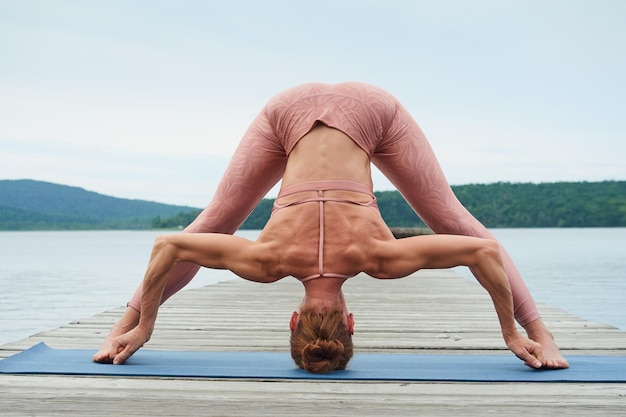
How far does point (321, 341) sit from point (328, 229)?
43 cm

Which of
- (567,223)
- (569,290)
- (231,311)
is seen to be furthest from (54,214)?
(231,311)

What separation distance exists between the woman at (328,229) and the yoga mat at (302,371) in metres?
0.10

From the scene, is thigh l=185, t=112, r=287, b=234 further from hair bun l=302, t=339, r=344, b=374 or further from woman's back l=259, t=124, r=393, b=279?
hair bun l=302, t=339, r=344, b=374

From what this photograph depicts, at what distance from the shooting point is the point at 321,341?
9.68 feet

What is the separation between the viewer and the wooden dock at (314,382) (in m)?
2.49

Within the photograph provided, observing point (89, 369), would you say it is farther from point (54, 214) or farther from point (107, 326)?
point (54, 214)

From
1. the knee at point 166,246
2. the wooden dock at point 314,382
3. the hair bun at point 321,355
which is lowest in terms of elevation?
the wooden dock at point 314,382

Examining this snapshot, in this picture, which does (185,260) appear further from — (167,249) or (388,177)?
(388,177)

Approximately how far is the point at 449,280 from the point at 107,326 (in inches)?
238

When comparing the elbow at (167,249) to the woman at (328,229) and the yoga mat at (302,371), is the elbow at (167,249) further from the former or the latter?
the yoga mat at (302,371)

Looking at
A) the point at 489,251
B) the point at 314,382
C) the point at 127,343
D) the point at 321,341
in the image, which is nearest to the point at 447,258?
the point at 489,251

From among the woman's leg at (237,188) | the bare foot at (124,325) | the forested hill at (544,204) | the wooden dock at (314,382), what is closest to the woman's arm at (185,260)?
the bare foot at (124,325)

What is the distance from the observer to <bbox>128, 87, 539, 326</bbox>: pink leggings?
11.4ft

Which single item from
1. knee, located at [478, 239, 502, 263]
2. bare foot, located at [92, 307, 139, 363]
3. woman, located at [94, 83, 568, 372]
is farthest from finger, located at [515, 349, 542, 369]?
bare foot, located at [92, 307, 139, 363]
